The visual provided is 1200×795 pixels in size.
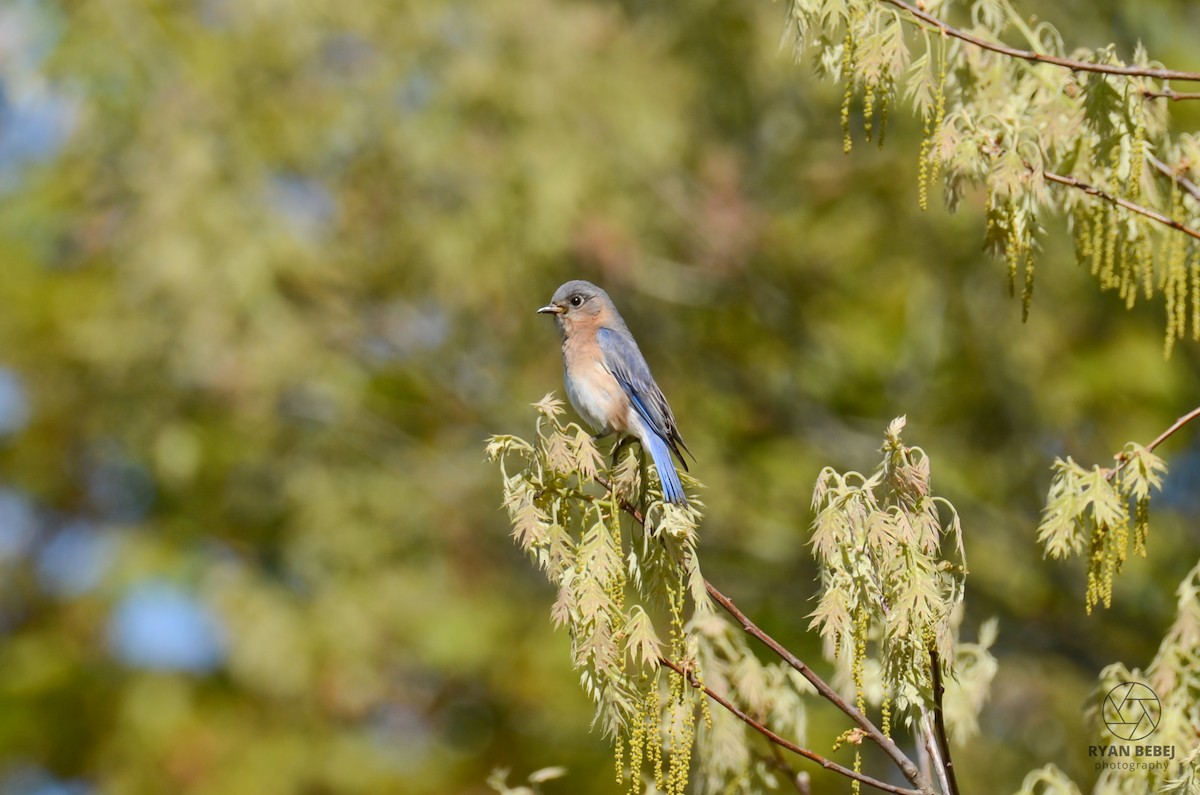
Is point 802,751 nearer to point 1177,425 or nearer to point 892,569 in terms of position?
point 892,569

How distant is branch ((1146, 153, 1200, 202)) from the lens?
3.48m

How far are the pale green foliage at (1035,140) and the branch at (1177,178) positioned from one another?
0.06 ft

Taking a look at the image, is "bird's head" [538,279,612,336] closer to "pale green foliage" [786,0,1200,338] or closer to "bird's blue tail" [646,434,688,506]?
"bird's blue tail" [646,434,688,506]

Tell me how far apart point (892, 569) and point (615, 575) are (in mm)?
566

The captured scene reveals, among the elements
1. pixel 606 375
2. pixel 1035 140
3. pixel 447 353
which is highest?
pixel 447 353

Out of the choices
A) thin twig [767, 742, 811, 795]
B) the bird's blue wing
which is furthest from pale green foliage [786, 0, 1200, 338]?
the bird's blue wing

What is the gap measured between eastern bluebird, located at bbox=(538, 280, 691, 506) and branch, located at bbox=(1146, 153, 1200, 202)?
1628 mm

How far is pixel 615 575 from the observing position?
9.26ft

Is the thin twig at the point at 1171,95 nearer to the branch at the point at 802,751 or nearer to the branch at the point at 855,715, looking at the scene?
the branch at the point at 855,715

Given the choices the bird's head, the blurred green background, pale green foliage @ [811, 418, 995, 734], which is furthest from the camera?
the blurred green background

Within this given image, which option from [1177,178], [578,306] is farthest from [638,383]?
[1177,178]

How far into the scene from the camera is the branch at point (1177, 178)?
348cm

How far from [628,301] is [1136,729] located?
6238 mm

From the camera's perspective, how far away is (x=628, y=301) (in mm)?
9438
